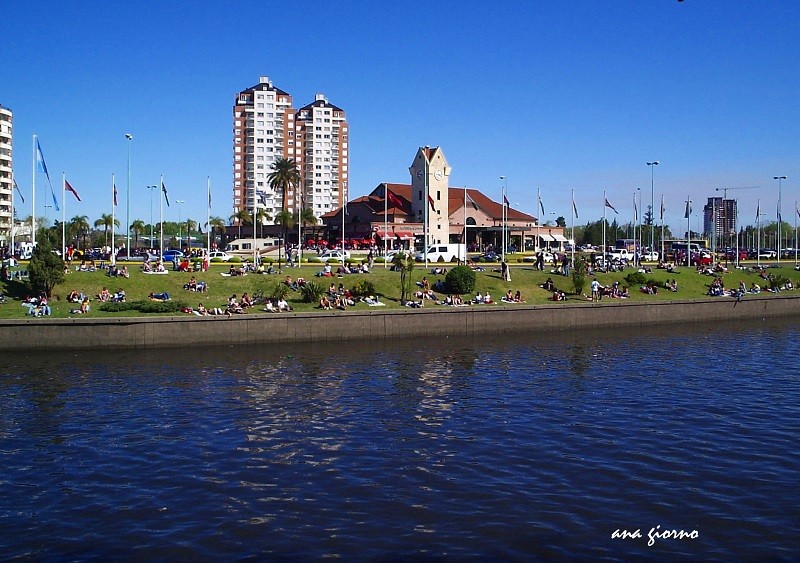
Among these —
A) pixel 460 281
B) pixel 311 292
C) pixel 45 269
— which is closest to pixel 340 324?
pixel 311 292

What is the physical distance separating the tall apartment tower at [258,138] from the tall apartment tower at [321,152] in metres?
5.34

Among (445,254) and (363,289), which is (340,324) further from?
(445,254)

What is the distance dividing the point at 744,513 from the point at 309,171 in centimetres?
12979

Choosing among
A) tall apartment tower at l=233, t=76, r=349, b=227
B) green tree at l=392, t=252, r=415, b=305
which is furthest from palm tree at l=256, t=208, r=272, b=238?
green tree at l=392, t=252, r=415, b=305

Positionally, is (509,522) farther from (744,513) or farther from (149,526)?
(149,526)

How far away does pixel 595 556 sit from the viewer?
13.1 metres

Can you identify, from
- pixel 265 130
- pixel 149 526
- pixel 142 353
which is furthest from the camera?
pixel 265 130

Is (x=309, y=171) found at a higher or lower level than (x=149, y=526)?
higher

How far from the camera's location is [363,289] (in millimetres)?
48344

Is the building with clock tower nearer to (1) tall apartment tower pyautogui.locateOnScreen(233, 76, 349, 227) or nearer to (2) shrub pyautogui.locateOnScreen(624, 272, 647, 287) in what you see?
(1) tall apartment tower pyautogui.locateOnScreen(233, 76, 349, 227)

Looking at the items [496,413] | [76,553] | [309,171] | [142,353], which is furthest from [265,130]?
[76,553]

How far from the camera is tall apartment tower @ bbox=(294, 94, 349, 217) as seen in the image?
140250 millimetres

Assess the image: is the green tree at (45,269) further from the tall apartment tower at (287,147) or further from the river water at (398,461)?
the tall apartment tower at (287,147)

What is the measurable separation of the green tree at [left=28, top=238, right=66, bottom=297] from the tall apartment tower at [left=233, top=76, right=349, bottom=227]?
83.7 meters
